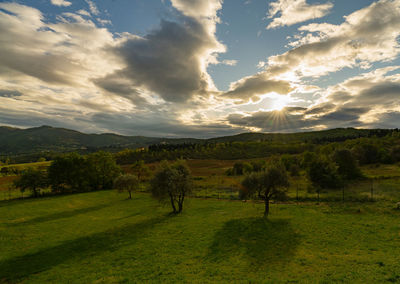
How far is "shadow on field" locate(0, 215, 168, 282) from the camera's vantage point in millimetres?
19484

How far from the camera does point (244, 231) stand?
26000mm

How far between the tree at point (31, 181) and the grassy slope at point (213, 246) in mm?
40730

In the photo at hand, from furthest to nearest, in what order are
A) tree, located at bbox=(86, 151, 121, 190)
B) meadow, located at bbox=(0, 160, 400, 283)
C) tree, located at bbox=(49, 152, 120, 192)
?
tree, located at bbox=(86, 151, 121, 190) < tree, located at bbox=(49, 152, 120, 192) < meadow, located at bbox=(0, 160, 400, 283)

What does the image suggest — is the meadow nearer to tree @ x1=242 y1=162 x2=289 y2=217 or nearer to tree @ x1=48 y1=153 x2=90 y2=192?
tree @ x1=242 y1=162 x2=289 y2=217

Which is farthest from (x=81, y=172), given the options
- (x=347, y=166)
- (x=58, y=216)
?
(x=347, y=166)

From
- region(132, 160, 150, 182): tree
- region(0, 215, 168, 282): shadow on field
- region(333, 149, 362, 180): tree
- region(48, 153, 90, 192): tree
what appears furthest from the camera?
region(132, 160, 150, 182): tree

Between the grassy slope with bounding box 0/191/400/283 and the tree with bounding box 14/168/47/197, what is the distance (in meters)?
40.7

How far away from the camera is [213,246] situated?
Answer: 2209cm

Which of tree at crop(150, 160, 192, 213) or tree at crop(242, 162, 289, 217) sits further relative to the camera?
tree at crop(150, 160, 192, 213)

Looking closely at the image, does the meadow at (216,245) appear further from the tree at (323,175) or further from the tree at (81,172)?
the tree at (81,172)

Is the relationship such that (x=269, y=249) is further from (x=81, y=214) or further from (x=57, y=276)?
(x=81, y=214)

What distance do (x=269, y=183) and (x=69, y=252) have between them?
3173 centimetres

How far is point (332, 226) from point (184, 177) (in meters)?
26.7

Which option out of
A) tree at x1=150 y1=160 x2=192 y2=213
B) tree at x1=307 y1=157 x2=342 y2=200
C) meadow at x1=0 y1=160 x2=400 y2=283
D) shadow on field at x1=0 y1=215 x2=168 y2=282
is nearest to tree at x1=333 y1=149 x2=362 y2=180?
tree at x1=307 y1=157 x2=342 y2=200
